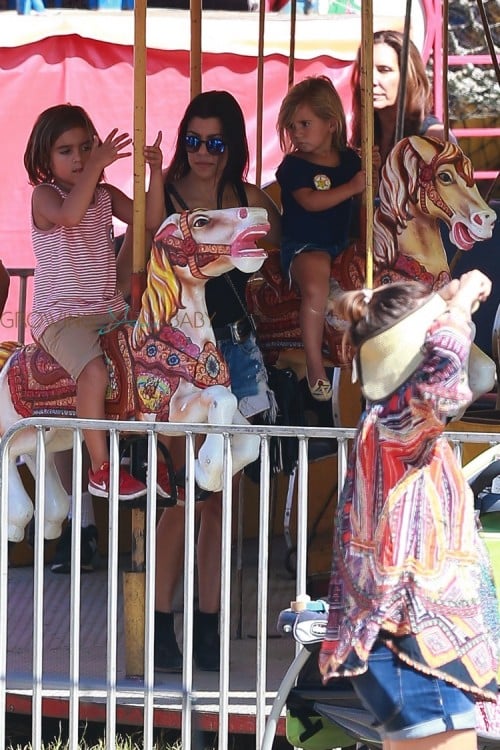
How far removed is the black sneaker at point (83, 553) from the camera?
5.95 meters

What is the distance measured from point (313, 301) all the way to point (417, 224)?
1.63 ft

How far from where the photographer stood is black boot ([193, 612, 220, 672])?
4641mm

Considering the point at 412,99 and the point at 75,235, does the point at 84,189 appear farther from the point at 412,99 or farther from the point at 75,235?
the point at 412,99

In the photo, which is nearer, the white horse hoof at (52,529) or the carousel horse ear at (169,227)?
the carousel horse ear at (169,227)

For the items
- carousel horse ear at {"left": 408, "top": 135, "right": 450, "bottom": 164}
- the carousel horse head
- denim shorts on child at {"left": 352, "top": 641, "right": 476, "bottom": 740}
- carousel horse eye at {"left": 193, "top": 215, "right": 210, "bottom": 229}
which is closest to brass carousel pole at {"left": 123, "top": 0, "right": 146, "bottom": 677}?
carousel horse eye at {"left": 193, "top": 215, "right": 210, "bottom": 229}

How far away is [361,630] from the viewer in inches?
111


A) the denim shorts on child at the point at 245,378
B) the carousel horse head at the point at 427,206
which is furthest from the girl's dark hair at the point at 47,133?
the carousel horse head at the point at 427,206

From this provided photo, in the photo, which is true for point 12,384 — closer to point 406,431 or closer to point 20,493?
point 20,493

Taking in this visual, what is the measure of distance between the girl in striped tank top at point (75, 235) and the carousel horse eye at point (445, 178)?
3.44 feet

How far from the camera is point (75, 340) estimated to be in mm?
4777

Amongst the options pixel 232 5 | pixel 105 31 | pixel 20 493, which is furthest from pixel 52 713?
pixel 232 5

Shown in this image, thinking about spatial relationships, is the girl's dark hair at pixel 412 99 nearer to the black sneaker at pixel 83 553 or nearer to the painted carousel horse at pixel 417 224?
the painted carousel horse at pixel 417 224

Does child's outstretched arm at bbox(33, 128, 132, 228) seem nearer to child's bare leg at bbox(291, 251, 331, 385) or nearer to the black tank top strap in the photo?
the black tank top strap

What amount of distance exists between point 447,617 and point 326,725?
744 mm
